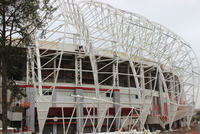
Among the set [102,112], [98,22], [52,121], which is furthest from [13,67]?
[98,22]

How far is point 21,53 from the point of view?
64.9 ft

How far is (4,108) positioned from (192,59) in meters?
47.9

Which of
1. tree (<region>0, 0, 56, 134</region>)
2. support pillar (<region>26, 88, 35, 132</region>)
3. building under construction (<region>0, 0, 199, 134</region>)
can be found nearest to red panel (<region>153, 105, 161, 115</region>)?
building under construction (<region>0, 0, 199, 134</region>)

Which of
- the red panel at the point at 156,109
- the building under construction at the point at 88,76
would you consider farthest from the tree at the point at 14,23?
the red panel at the point at 156,109

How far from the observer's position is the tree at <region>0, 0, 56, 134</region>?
58.5ft

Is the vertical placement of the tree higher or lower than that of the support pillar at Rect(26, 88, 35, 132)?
higher

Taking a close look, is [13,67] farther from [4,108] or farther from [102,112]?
[102,112]

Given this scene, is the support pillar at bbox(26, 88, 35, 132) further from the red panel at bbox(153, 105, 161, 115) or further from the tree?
the red panel at bbox(153, 105, 161, 115)

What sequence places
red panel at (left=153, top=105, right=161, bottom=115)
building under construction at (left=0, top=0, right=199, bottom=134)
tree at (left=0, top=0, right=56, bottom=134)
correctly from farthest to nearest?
red panel at (left=153, top=105, right=161, bottom=115), building under construction at (left=0, top=0, right=199, bottom=134), tree at (left=0, top=0, right=56, bottom=134)

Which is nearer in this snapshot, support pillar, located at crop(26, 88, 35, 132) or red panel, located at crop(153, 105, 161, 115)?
support pillar, located at crop(26, 88, 35, 132)

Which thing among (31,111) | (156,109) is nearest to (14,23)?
(31,111)

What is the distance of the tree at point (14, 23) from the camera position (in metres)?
17.8

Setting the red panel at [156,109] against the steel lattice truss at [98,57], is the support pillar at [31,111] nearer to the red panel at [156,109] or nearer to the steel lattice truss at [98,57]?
the steel lattice truss at [98,57]

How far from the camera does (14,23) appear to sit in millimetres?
18750
